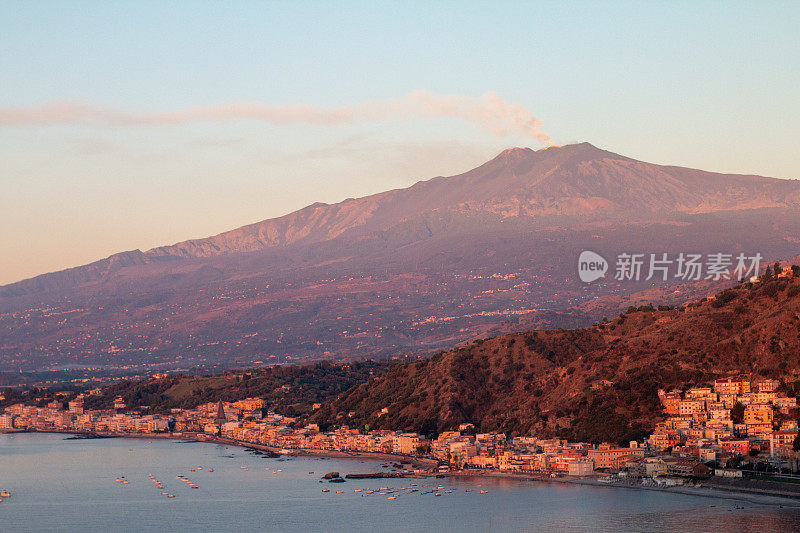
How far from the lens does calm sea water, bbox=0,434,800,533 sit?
6556 cm

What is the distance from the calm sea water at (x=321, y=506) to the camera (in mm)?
65562

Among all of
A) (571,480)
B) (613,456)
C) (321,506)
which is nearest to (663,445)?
(613,456)

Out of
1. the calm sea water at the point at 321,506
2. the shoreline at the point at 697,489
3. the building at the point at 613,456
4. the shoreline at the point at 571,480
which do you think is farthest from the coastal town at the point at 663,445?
the calm sea water at the point at 321,506

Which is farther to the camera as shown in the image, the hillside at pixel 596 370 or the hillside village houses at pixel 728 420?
the hillside at pixel 596 370

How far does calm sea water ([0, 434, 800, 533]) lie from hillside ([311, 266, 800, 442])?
12.4m

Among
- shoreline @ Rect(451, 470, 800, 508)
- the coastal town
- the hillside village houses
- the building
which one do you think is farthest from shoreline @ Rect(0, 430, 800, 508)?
the hillside village houses

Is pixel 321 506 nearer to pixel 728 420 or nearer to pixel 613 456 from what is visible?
pixel 613 456

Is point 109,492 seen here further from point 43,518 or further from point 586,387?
point 586,387

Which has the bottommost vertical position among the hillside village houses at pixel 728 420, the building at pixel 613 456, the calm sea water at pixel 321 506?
the calm sea water at pixel 321 506

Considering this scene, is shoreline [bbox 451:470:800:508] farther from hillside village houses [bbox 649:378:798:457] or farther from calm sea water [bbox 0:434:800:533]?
hillside village houses [bbox 649:378:798:457]

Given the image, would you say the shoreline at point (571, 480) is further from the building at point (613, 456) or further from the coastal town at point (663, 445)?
the building at point (613, 456)

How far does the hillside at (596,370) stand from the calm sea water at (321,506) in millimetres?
12358

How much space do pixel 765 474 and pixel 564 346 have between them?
4343 centimetres

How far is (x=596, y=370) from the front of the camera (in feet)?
331
